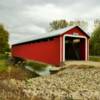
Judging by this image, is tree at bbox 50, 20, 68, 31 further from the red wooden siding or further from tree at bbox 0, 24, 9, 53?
the red wooden siding

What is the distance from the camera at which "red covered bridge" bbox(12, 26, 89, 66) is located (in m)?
21.4

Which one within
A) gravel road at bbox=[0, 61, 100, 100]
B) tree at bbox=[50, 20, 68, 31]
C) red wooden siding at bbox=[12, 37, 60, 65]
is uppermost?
tree at bbox=[50, 20, 68, 31]

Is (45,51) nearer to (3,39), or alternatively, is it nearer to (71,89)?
(71,89)

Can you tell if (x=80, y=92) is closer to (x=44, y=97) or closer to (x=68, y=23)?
(x=44, y=97)

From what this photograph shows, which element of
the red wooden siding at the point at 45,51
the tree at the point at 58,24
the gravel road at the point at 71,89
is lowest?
the gravel road at the point at 71,89

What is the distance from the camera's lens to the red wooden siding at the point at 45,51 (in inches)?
850

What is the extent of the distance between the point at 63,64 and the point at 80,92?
10182mm

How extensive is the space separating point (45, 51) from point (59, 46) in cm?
283

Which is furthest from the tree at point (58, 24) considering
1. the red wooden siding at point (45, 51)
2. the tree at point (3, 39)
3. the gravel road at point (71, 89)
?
the gravel road at point (71, 89)

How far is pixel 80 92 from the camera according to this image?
33.6 ft

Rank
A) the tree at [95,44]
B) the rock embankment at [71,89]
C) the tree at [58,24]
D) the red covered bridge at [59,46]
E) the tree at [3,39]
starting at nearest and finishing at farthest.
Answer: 1. the rock embankment at [71,89]
2. the red covered bridge at [59,46]
3. the tree at [95,44]
4. the tree at [3,39]
5. the tree at [58,24]

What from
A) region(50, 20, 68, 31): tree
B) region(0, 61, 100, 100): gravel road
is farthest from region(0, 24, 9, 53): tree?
region(0, 61, 100, 100): gravel road

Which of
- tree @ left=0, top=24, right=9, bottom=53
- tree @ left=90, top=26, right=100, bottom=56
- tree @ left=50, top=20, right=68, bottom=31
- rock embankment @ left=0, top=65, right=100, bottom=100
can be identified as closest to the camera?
rock embankment @ left=0, top=65, right=100, bottom=100

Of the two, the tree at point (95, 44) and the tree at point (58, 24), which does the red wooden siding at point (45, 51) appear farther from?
the tree at point (58, 24)
